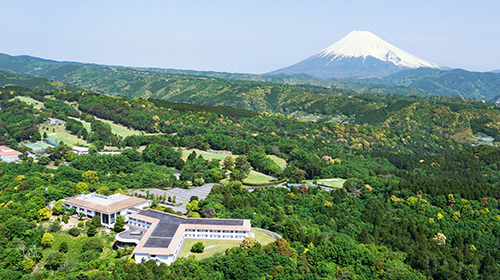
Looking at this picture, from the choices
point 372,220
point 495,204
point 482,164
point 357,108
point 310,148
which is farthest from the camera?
point 357,108

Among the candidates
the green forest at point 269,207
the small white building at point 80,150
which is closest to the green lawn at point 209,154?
the green forest at point 269,207

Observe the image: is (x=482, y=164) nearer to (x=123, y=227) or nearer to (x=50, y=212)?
(x=123, y=227)

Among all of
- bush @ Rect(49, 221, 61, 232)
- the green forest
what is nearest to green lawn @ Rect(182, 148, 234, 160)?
the green forest

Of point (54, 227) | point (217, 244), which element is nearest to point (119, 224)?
point (54, 227)

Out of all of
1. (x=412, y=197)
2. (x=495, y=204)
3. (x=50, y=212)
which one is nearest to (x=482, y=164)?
(x=495, y=204)

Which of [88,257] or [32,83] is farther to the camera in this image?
[32,83]

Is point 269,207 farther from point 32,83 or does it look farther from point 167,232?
point 32,83
